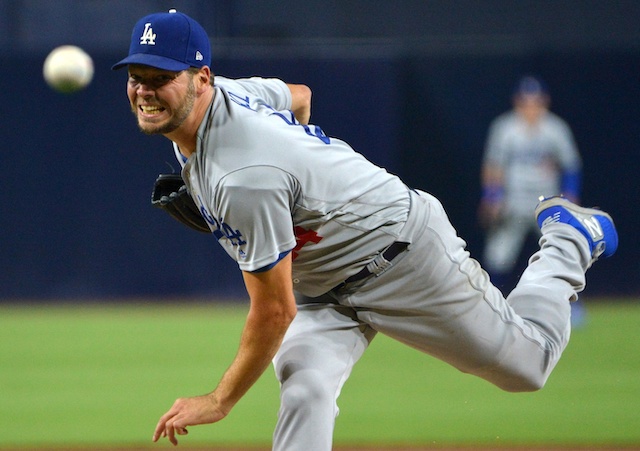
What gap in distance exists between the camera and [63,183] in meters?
10.7

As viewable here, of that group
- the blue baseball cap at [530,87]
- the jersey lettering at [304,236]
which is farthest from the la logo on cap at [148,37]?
the blue baseball cap at [530,87]

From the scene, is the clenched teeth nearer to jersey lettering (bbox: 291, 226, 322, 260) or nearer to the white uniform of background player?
the white uniform of background player

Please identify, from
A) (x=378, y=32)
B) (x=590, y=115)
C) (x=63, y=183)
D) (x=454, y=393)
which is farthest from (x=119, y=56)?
(x=454, y=393)

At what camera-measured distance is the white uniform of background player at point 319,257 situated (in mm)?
3396

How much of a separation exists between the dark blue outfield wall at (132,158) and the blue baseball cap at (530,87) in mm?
110

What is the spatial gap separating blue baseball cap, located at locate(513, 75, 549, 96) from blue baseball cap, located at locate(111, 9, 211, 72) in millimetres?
6758

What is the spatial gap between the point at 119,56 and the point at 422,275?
753cm

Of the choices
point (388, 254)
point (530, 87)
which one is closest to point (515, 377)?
point (388, 254)

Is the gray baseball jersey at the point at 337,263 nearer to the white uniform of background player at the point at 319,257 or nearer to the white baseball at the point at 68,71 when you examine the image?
the white uniform of background player at the point at 319,257

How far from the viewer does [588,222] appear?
4.49m

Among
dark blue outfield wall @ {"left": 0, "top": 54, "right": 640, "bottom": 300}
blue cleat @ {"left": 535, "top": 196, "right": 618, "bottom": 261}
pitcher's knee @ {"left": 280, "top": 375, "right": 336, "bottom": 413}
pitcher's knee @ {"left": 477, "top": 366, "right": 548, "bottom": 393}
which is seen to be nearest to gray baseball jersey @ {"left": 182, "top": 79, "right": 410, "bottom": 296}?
pitcher's knee @ {"left": 280, "top": 375, "right": 336, "bottom": 413}

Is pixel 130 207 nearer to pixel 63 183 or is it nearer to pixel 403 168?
pixel 63 183

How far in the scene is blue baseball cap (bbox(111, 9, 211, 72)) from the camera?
3354 mm

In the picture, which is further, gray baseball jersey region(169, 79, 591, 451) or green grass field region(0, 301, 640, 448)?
green grass field region(0, 301, 640, 448)
